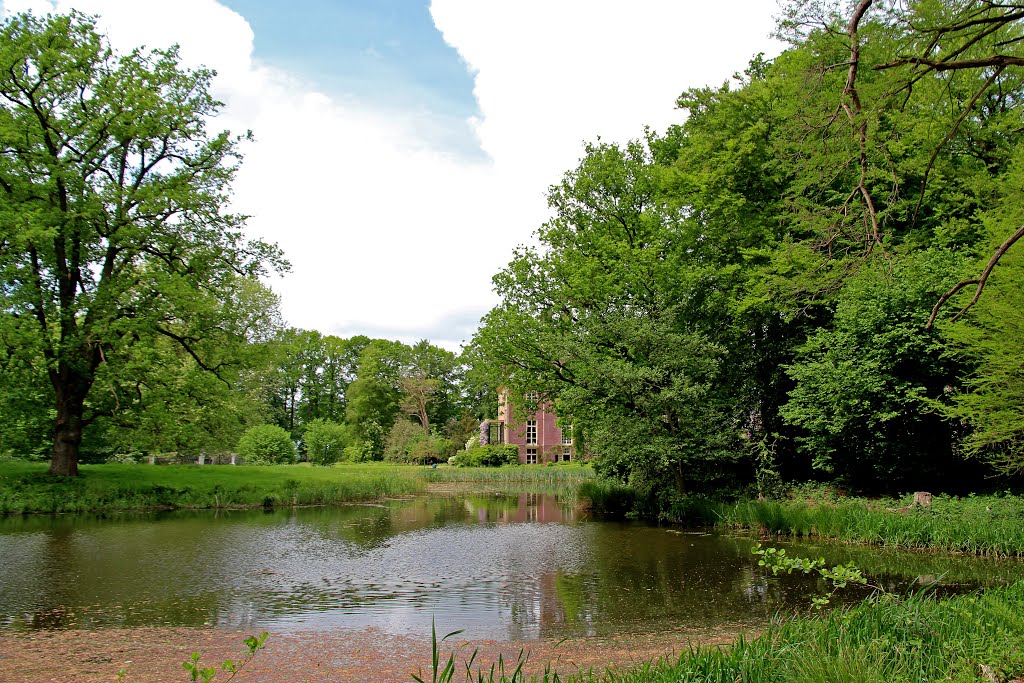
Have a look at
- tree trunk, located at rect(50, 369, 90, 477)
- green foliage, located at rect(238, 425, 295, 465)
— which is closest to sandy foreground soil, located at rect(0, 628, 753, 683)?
tree trunk, located at rect(50, 369, 90, 477)

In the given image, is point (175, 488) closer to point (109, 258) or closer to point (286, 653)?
point (109, 258)

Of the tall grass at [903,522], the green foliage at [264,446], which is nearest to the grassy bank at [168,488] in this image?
the green foliage at [264,446]

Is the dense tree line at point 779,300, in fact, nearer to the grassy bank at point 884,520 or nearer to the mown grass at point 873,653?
the grassy bank at point 884,520

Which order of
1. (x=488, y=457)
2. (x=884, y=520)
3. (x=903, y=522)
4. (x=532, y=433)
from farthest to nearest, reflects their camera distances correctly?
(x=532, y=433)
(x=488, y=457)
(x=884, y=520)
(x=903, y=522)

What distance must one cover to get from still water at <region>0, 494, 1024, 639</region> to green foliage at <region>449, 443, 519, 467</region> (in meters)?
30.4

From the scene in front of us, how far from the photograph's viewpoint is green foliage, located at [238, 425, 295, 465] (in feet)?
127

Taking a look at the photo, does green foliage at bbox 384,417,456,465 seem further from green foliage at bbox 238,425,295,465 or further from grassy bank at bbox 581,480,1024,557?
grassy bank at bbox 581,480,1024,557

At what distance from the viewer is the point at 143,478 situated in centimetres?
2256

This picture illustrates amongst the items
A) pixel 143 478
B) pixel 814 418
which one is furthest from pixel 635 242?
pixel 143 478

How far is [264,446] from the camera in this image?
3906 centimetres

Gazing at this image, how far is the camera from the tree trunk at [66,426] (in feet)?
68.1

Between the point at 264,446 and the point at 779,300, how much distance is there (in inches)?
1233

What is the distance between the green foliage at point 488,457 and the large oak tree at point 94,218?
92.8 feet

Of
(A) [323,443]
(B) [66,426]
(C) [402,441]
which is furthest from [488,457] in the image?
(B) [66,426]
